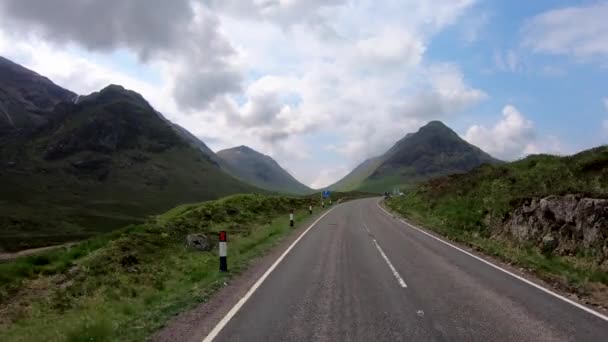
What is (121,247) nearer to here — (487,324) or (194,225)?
(194,225)

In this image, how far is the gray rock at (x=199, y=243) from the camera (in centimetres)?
1960

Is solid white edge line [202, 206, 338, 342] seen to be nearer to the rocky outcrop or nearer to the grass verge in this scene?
the grass verge

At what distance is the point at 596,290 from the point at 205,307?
349 inches

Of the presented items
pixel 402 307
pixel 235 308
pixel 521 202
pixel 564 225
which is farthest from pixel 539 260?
pixel 235 308

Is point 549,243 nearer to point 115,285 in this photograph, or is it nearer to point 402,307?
point 402,307

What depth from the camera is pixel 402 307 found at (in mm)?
8219

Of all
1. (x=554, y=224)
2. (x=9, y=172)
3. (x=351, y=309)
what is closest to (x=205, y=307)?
(x=351, y=309)

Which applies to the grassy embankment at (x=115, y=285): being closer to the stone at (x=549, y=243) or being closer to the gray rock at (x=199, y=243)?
the gray rock at (x=199, y=243)

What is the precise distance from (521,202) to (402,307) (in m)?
12.8

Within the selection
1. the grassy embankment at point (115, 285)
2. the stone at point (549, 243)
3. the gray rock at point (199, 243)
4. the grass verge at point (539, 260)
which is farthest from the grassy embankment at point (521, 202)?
the gray rock at point (199, 243)

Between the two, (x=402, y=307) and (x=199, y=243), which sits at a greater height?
(x=199, y=243)

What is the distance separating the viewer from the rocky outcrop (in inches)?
500

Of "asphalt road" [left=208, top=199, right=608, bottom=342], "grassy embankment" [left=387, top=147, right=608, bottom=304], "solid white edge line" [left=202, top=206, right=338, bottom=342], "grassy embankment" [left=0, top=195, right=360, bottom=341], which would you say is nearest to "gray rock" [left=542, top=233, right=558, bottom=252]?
"grassy embankment" [left=387, top=147, right=608, bottom=304]

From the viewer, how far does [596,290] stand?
10.1 metres
